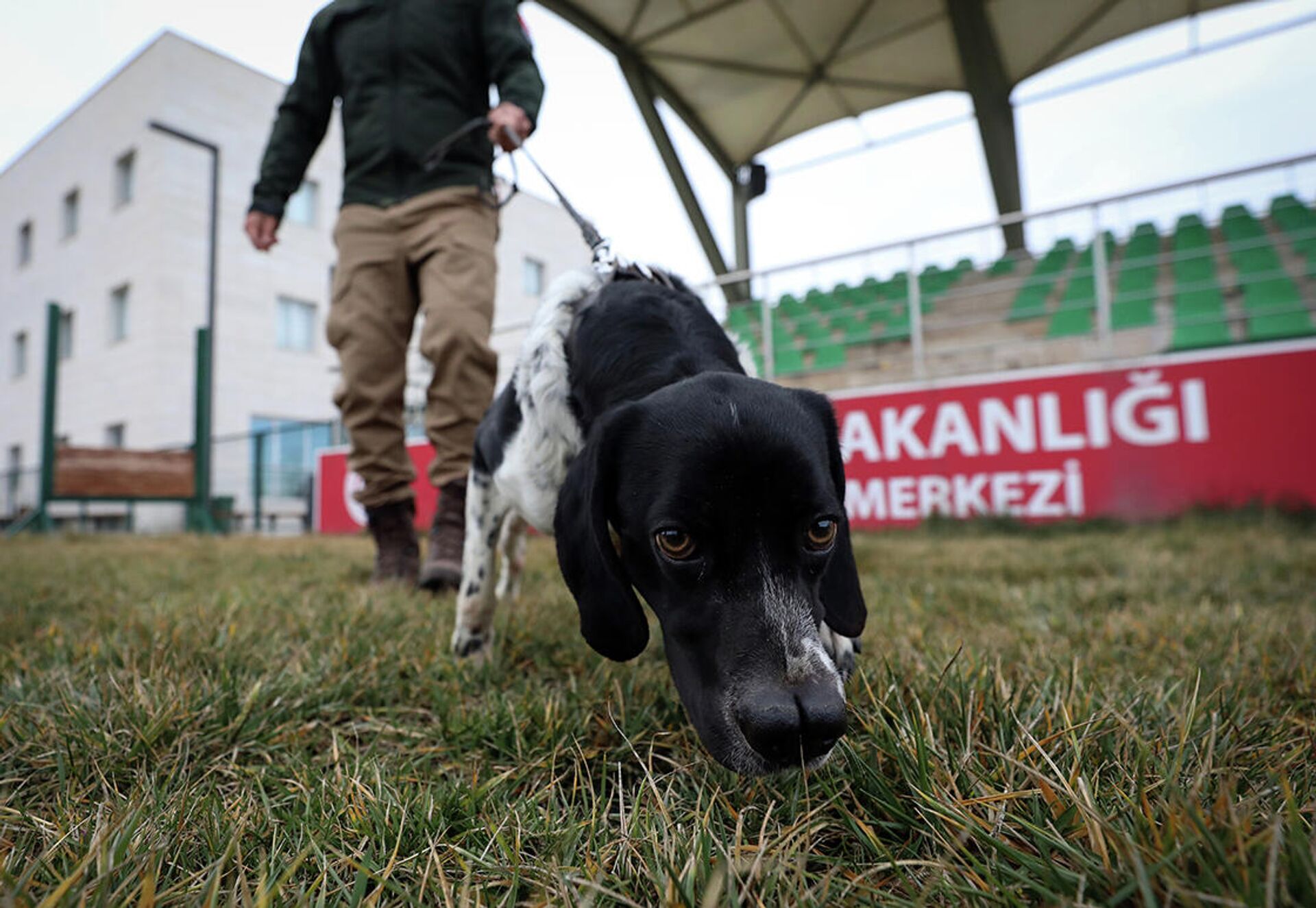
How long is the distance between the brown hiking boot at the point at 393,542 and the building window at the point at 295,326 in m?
→ 16.0

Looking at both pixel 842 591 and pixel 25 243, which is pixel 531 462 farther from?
pixel 25 243

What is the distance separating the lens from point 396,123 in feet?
10.2

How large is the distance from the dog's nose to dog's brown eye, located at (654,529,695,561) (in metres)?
0.27

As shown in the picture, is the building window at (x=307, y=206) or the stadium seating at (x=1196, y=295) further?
the building window at (x=307, y=206)

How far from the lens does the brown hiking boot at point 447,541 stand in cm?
292

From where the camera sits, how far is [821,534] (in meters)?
1.30

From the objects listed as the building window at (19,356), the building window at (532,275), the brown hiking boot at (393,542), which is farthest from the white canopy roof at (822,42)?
the building window at (19,356)

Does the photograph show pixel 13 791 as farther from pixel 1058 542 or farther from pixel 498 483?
pixel 1058 542

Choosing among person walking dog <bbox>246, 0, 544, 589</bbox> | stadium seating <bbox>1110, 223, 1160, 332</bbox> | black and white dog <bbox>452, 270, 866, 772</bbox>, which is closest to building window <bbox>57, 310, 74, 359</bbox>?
person walking dog <bbox>246, 0, 544, 589</bbox>

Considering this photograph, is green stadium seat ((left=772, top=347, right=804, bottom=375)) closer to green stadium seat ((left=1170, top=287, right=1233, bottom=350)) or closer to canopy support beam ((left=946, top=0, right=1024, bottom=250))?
green stadium seat ((left=1170, top=287, right=1233, bottom=350))

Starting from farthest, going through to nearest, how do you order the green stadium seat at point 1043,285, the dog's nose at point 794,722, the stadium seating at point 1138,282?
the green stadium seat at point 1043,285
the stadium seating at point 1138,282
the dog's nose at point 794,722

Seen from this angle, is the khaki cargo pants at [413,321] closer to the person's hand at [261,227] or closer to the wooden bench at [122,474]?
the person's hand at [261,227]

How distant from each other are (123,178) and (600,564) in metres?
20.9

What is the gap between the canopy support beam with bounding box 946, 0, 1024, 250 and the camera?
37.4ft
